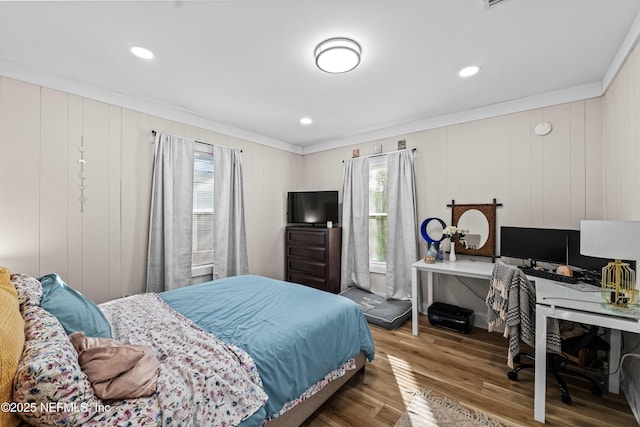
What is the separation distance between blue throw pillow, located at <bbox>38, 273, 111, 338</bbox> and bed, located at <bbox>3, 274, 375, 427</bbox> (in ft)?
0.16

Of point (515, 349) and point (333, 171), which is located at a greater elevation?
point (333, 171)

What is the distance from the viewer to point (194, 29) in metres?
1.84

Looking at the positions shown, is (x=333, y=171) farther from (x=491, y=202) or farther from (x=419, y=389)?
(x=419, y=389)

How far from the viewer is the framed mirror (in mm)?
3135

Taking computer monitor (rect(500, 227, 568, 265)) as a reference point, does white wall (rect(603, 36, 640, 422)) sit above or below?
above

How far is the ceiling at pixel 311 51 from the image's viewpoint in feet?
5.51

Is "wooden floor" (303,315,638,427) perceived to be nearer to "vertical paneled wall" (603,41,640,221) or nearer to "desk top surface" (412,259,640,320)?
"desk top surface" (412,259,640,320)

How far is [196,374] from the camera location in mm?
1208

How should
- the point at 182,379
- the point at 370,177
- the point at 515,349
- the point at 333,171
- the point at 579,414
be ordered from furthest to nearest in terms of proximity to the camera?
the point at 333,171
the point at 370,177
the point at 515,349
the point at 579,414
the point at 182,379

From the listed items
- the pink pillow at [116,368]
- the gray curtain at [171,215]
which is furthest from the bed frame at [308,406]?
the gray curtain at [171,215]

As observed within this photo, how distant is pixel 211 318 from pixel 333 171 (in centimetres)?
328

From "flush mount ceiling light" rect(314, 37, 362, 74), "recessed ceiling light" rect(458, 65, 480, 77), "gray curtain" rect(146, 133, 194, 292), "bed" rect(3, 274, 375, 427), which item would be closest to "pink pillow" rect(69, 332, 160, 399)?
"bed" rect(3, 274, 375, 427)

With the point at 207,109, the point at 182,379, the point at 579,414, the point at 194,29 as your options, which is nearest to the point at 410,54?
the point at 194,29

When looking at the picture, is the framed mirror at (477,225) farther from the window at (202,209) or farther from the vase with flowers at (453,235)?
the window at (202,209)
